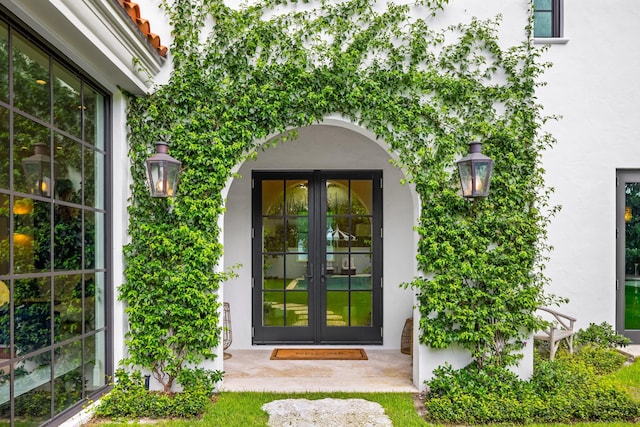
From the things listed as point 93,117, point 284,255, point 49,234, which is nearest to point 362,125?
point 284,255

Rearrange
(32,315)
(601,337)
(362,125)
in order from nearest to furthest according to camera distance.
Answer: (32,315)
(362,125)
(601,337)

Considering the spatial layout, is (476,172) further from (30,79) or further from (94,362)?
(94,362)

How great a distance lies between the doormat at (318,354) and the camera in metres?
4.78

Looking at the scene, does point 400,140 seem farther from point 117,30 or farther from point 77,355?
point 77,355

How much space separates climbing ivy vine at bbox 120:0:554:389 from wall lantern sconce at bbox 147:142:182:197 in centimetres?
24

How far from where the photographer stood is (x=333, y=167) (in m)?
5.30

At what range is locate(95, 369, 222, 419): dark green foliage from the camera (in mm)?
3273

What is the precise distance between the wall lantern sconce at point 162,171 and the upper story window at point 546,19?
504cm

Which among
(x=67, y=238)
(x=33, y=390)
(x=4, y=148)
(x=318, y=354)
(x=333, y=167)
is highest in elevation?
(x=333, y=167)

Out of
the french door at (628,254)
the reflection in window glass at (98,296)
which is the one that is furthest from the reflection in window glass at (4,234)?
the french door at (628,254)

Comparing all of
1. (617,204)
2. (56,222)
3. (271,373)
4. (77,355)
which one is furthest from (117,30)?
(617,204)

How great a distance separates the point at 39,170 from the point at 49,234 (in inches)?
17.3

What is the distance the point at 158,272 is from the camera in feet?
12.0

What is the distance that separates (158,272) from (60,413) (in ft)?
4.04
